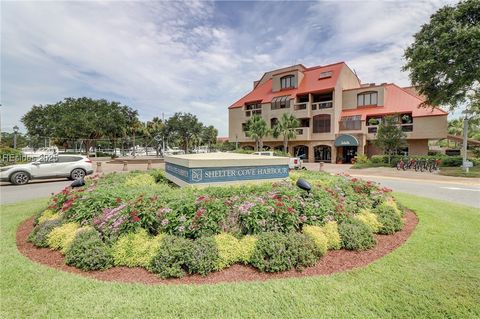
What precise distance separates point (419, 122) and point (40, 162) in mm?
36178

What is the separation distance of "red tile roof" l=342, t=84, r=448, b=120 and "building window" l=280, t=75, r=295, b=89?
911 cm

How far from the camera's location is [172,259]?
4.31m

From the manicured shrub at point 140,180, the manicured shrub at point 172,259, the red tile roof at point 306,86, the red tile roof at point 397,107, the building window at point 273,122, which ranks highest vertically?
the red tile roof at point 306,86

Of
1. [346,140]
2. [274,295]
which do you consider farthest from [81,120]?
[274,295]

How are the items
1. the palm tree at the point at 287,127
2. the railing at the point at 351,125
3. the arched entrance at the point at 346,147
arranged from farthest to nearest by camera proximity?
1. the palm tree at the point at 287,127
2. the railing at the point at 351,125
3. the arched entrance at the point at 346,147

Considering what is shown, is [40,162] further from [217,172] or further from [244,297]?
[244,297]

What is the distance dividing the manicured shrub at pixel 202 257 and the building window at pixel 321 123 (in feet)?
109

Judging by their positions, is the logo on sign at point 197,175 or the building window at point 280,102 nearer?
the logo on sign at point 197,175

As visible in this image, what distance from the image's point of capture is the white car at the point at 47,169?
15648 mm

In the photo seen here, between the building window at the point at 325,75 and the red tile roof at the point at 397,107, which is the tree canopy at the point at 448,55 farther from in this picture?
the building window at the point at 325,75

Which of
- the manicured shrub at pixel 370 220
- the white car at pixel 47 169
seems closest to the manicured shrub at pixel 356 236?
the manicured shrub at pixel 370 220

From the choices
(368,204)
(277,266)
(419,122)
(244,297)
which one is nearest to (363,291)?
(277,266)

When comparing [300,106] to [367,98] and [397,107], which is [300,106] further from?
[397,107]

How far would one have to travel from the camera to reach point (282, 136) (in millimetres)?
37500
